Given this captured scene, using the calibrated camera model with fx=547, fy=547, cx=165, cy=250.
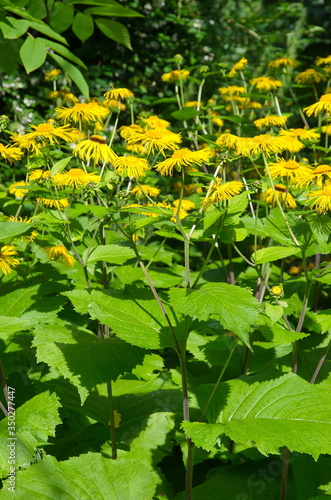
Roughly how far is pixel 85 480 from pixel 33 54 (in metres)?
1.38

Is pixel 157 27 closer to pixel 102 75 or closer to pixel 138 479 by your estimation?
pixel 102 75

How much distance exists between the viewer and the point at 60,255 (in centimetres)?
214

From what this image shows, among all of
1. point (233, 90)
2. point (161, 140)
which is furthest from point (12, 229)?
point (233, 90)

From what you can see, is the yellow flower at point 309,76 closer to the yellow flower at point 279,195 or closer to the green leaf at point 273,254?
the yellow flower at point 279,195

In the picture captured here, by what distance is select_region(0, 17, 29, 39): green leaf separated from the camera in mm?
1858

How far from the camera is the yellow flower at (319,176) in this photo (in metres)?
1.77

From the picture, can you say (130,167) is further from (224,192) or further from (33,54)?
(33,54)

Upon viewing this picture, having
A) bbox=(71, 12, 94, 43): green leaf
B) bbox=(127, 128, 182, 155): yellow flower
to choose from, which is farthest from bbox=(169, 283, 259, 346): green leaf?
bbox=(71, 12, 94, 43): green leaf

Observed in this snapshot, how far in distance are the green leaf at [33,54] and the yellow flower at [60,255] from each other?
25.9 inches

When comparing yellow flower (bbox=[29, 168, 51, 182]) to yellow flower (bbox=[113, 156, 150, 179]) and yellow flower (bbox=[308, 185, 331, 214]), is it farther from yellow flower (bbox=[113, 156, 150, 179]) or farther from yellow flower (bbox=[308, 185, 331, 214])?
yellow flower (bbox=[308, 185, 331, 214])

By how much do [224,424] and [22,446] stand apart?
56 centimetres

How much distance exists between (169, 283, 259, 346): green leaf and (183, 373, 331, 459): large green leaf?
0.88 ft

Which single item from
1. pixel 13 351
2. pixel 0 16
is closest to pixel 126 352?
pixel 13 351

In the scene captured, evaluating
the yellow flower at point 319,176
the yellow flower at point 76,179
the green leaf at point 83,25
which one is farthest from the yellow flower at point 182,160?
the green leaf at point 83,25
